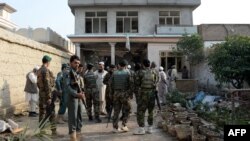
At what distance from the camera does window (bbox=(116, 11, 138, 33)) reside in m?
28.1

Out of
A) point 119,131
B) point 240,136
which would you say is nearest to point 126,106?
point 119,131

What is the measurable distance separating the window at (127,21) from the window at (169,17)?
76.4 inches

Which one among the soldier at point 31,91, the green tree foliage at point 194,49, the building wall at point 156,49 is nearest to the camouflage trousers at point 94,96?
the soldier at point 31,91

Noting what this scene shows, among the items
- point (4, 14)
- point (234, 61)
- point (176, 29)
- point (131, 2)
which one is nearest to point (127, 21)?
point (131, 2)

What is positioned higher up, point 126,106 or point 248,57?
point 248,57

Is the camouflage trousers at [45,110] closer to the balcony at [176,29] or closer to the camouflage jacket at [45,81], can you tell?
the camouflage jacket at [45,81]

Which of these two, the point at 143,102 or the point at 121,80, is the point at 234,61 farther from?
the point at 121,80

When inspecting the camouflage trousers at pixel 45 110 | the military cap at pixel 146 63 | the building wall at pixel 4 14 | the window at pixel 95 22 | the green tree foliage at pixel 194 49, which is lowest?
the camouflage trousers at pixel 45 110

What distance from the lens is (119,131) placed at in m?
9.02

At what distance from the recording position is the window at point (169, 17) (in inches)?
1110

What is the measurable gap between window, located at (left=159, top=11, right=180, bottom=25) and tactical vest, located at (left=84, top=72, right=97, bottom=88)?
18348 mm

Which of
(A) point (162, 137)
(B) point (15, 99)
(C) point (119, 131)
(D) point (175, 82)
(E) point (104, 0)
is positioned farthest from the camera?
(E) point (104, 0)

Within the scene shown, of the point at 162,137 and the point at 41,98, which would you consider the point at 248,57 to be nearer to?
the point at 162,137

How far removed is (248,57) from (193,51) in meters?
7.24
